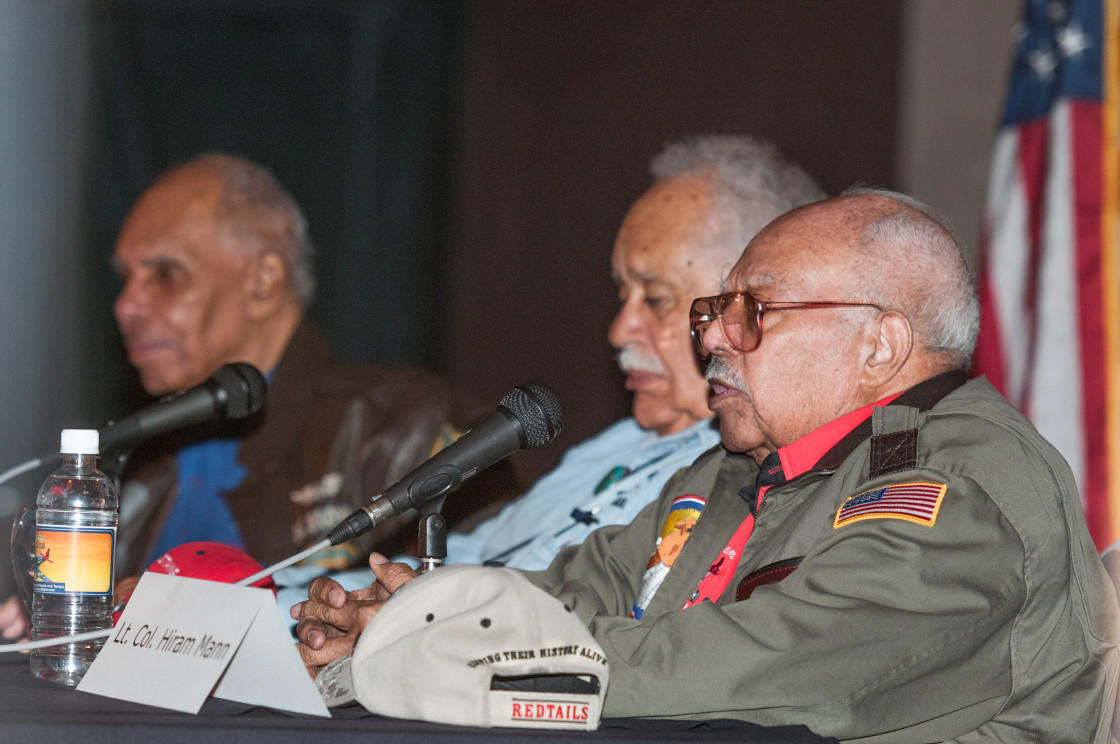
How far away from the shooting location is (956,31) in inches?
164

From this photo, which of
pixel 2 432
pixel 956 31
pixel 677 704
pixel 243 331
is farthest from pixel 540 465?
pixel 677 704

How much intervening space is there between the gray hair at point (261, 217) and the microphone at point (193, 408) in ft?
4.50

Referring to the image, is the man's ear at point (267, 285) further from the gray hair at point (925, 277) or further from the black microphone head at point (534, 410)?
the gray hair at point (925, 277)

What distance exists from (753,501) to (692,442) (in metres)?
0.69

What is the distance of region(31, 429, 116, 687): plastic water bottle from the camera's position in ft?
5.05

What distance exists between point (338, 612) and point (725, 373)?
28.7 inches

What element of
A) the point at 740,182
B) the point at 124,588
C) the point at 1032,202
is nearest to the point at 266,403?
the point at 124,588

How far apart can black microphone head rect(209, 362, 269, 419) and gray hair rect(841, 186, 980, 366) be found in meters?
1.18

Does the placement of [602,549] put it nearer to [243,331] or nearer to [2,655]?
[2,655]

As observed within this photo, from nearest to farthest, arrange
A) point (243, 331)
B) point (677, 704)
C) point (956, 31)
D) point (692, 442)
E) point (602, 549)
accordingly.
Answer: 1. point (677, 704)
2. point (602, 549)
3. point (692, 442)
4. point (243, 331)
5. point (956, 31)

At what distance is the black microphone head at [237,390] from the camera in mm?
2193

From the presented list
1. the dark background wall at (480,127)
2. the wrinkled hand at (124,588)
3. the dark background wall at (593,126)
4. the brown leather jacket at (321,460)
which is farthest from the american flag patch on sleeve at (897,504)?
the dark background wall at (480,127)

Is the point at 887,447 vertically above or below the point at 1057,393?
above

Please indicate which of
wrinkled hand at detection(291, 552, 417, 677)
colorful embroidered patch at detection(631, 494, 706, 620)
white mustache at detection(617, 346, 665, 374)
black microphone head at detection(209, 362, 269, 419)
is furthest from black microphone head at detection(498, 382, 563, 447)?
white mustache at detection(617, 346, 665, 374)
